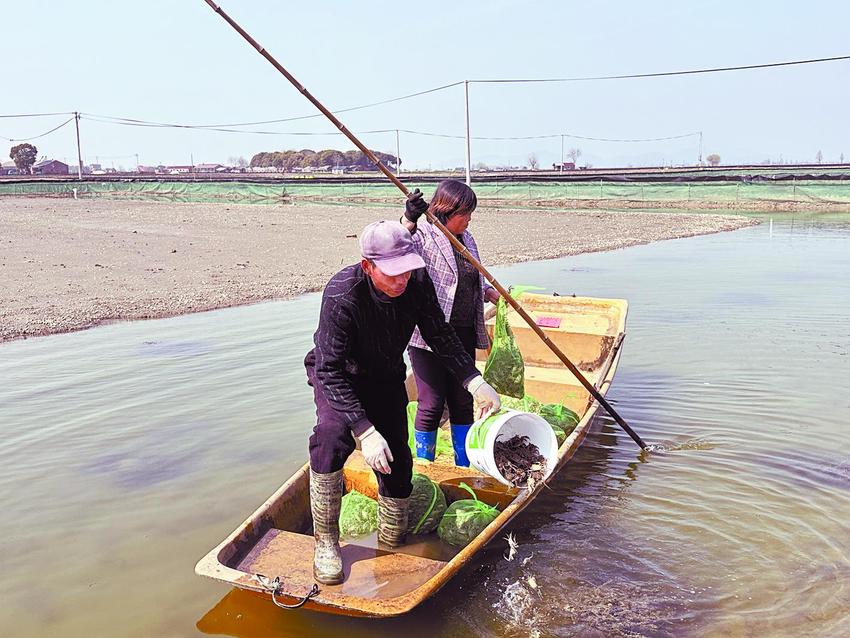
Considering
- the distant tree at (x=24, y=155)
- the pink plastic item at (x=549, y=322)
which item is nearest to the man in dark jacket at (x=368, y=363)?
the pink plastic item at (x=549, y=322)

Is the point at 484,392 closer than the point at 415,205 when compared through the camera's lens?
Yes

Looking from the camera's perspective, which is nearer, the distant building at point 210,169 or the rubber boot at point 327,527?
the rubber boot at point 327,527

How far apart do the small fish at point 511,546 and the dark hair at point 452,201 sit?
6.26ft

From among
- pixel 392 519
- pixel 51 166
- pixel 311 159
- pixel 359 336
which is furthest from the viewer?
pixel 311 159

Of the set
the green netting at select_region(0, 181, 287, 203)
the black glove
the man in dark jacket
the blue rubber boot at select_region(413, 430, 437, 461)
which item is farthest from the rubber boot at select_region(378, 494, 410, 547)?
the green netting at select_region(0, 181, 287, 203)

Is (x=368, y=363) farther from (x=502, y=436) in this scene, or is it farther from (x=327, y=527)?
(x=502, y=436)

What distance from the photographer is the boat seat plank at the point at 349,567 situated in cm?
360

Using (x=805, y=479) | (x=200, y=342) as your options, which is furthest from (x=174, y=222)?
(x=805, y=479)

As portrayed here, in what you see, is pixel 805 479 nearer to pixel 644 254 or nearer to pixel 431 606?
pixel 431 606

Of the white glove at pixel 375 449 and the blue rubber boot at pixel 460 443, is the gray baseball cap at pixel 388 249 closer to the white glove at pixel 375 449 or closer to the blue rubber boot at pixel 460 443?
the white glove at pixel 375 449

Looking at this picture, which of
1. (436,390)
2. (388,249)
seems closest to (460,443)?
(436,390)

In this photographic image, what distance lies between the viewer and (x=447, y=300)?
4.64 meters

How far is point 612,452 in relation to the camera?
612 cm

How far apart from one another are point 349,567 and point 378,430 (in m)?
0.72
